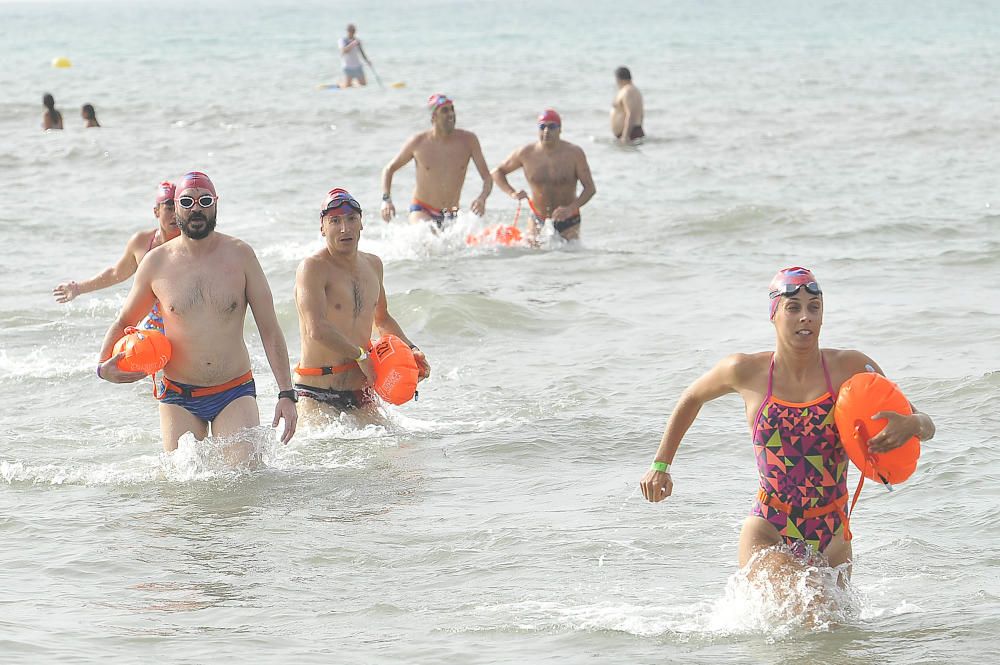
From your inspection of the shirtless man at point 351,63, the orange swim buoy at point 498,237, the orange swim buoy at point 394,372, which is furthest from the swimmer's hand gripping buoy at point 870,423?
the shirtless man at point 351,63

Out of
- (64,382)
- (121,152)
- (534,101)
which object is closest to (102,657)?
(64,382)

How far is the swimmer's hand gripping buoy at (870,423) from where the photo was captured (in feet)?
17.3

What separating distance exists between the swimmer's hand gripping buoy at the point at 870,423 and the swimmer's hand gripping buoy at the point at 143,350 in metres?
3.51

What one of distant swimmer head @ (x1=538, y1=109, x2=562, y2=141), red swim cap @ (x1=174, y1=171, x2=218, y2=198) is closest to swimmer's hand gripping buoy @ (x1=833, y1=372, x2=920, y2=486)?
red swim cap @ (x1=174, y1=171, x2=218, y2=198)

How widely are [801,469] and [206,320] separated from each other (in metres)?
3.23

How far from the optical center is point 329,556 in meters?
6.86

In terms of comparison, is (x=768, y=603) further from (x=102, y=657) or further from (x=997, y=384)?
(x=997, y=384)

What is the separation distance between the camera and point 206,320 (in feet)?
24.2

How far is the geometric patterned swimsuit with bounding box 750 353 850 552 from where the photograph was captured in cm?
Result: 559

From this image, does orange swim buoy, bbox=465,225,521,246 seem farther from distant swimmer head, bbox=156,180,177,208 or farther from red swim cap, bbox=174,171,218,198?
red swim cap, bbox=174,171,218,198

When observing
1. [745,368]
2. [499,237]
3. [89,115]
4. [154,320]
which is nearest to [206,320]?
[154,320]

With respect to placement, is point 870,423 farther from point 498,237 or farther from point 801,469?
point 498,237

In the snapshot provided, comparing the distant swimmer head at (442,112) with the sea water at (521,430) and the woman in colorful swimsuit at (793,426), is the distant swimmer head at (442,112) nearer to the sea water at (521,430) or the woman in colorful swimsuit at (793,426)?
the sea water at (521,430)

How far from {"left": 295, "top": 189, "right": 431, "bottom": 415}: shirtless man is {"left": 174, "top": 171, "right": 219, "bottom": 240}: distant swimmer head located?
873 mm
